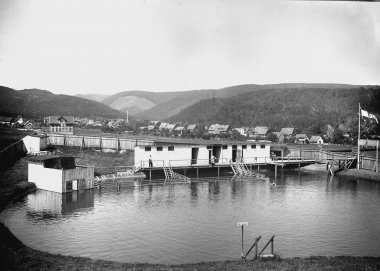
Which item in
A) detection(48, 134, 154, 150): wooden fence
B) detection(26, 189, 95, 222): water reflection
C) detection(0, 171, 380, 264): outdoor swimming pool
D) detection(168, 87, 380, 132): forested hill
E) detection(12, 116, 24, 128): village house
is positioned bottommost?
detection(0, 171, 380, 264): outdoor swimming pool

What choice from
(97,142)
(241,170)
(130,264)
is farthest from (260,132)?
(130,264)

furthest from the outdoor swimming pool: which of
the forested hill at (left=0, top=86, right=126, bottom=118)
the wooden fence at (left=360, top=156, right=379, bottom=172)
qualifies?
the forested hill at (left=0, top=86, right=126, bottom=118)

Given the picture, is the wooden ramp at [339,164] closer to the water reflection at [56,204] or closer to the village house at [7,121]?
the water reflection at [56,204]

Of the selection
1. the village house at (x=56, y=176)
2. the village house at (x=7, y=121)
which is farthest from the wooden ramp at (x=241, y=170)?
the village house at (x=7, y=121)

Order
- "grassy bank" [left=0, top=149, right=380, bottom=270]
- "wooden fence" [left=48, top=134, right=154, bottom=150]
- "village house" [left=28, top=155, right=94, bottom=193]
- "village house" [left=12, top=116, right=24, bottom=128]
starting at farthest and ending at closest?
"village house" [left=12, top=116, right=24, bottom=128]
"wooden fence" [left=48, top=134, right=154, bottom=150]
"village house" [left=28, top=155, right=94, bottom=193]
"grassy bank" [left=0, top=149, right=380, bottom=270]

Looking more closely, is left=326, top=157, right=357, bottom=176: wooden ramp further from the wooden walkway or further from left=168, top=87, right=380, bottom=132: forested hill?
left=168, top=87, right=380, bottom=132: forested hill

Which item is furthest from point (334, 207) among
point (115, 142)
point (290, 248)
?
point (115, 142)
